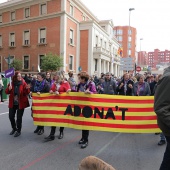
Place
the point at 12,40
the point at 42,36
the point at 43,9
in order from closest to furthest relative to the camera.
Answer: the point at 43,9 < the point at 42,36 < the point at 12,40

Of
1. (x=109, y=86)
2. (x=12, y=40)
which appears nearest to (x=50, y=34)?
(x=12, y=40)

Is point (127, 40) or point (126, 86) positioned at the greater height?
point (127, 40)

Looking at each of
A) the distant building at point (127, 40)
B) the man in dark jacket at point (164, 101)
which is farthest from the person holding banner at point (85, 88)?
the distant building at point (127, 40)

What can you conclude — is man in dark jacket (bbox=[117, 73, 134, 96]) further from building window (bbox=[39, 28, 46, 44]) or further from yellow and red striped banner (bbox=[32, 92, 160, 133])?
building window (bbox=[39, 28, 46, 44])

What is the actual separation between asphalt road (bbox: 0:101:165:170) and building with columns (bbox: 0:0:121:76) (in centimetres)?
2526

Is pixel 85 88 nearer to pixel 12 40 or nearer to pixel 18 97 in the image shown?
pixel 18 97

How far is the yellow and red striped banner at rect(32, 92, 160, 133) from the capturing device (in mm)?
4898

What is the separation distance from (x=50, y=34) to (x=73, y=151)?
1156 inches

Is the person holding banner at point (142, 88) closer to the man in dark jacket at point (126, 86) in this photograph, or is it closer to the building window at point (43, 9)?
the man in dark jacket at point (126, 86)

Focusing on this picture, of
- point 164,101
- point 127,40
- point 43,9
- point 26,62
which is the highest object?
point 127,40

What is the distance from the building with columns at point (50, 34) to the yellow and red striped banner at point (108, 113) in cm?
2570

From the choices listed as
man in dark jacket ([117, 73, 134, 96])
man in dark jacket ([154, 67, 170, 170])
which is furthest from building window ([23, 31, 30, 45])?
man in dark jacket ([154, 67, 170, 170])

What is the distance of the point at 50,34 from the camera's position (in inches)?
1276

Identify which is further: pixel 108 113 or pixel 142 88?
pixel 142 88
